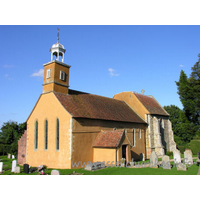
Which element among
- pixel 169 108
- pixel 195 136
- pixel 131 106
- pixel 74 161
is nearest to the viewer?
pixel 74 161

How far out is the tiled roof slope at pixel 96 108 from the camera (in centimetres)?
2317

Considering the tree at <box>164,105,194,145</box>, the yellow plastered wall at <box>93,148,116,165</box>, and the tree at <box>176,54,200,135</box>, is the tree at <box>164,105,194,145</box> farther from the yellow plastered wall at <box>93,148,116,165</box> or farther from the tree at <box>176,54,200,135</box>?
the yellow plastered wall at <box>93,148,116,165</box>

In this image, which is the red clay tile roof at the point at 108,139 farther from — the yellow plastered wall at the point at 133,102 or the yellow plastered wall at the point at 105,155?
the yellow plastered wall at the point at 133,102

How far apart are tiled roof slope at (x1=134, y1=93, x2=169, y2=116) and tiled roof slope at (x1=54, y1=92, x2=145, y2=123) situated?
3307mm

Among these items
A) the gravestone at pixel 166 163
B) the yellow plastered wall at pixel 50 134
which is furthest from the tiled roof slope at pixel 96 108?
the gravestone at pixel 166 163

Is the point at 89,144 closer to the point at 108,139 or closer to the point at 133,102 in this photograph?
the point at 108,139

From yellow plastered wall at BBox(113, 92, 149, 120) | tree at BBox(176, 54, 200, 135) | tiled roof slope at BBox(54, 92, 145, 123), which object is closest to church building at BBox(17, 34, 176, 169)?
tiled roof slope at BBox(54, 92, 145, 123)

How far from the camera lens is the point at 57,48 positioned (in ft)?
84.2

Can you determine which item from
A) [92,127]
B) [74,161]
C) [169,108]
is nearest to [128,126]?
[92,127]

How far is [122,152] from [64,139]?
740cm

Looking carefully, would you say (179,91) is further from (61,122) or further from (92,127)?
(61,122)

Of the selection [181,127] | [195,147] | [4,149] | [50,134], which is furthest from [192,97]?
[4,149]

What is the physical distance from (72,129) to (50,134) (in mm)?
3863

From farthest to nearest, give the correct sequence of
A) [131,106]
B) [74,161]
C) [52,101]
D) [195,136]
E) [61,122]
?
[195,136]
[131,106]
[52,101]
[61,122]
[74,161]
